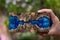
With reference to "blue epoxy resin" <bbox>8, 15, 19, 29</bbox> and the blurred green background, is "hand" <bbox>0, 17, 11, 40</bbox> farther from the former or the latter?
"blue epoxy resin" <bbox>8, 15, 19, 29</bbox>

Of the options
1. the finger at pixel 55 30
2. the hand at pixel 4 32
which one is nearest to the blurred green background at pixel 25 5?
the hand at pixel 4 32

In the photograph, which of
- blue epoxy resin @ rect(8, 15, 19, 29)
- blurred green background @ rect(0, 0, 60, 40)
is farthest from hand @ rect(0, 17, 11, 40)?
blue epoxy resin @ rect(8, 15, 19, 29)

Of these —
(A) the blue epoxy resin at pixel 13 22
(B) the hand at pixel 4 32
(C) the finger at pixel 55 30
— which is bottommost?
(B) the hand at pixel 4 32

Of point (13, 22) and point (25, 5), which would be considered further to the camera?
point (25, 5)

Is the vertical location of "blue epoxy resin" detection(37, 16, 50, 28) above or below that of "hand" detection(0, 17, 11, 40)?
above

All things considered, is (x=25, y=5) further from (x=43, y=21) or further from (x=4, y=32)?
(x=43, y=21)

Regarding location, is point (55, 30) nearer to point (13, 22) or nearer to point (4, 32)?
point (13, 22)

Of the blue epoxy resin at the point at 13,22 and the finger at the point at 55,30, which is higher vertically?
the blue epoxy resin at the point at 13,22

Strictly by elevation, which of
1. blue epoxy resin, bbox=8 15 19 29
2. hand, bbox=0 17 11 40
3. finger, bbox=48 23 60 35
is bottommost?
hand, bbox=0 17 11 40

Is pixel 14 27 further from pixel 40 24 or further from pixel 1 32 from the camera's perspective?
pixel 1 32

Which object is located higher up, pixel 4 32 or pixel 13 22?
pixel 13 22

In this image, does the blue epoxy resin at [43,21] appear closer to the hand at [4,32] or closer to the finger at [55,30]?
the finger at [55,30]

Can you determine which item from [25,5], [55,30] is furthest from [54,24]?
[25,5]
